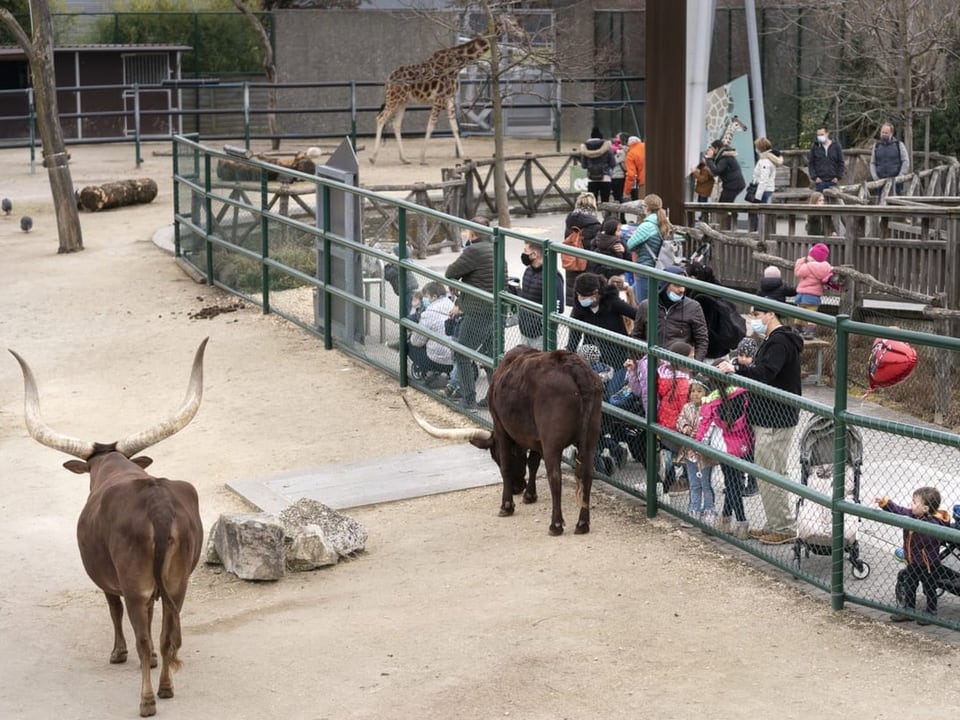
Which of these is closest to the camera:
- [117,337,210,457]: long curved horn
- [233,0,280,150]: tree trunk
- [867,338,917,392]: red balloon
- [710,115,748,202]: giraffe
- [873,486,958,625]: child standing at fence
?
[873,486,958,625]: child standing at fence

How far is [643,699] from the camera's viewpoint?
7316 millimetres

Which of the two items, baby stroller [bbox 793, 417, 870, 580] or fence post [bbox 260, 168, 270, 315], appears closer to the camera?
baby stroller [bbox 793, 417, 870, 580]

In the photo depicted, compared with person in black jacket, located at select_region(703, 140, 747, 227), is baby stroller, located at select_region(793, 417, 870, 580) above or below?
below

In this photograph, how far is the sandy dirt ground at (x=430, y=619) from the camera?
24.3ft

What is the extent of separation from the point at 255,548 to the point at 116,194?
16119 millimetres

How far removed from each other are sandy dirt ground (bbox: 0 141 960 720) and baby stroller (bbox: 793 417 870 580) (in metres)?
0.30

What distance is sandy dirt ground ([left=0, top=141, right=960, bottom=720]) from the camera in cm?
741

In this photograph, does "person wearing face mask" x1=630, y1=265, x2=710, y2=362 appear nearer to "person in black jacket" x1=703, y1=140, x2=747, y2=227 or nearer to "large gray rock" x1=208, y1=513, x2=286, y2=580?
"large gray rock" x1=208, y1=513, x2=286, y2=580

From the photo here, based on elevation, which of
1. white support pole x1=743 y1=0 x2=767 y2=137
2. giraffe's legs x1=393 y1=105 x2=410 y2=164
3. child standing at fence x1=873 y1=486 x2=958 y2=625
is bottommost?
child standing at fence x1=873 y1=486 x2=958 y2=625

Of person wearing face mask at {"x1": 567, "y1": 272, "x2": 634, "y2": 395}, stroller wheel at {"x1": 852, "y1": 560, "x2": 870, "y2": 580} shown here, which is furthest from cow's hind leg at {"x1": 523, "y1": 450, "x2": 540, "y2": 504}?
stroller wheel at {"x1": 852, "y1": 560, "x2": 870, "y2": 580}

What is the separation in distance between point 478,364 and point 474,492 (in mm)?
1589

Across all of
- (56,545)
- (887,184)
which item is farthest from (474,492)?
(887,184)

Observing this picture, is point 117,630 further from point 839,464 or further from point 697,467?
point 839,464

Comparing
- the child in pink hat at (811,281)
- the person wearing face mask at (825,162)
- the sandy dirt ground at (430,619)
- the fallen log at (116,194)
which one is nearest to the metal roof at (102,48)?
the fallen log at (116,194)
